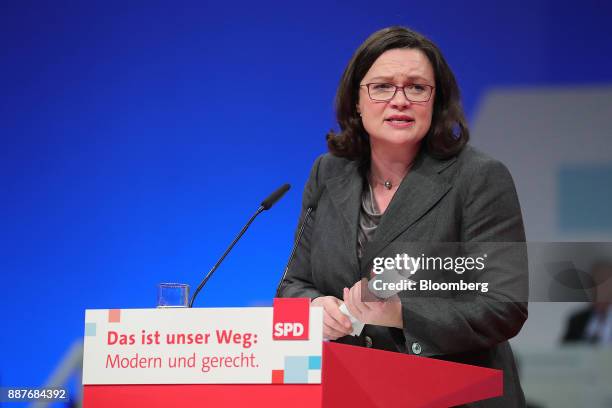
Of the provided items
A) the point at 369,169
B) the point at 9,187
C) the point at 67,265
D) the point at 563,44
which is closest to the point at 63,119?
the point at 9,187

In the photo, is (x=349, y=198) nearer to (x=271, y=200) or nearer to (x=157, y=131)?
(x=271, y=200)

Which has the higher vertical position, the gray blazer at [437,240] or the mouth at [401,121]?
the mouth at [401,121]

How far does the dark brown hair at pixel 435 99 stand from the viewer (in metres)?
2.36

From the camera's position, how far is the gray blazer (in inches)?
79.8

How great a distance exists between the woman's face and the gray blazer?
9 centimetres

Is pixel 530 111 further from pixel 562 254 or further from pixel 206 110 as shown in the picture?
pixel 206 110

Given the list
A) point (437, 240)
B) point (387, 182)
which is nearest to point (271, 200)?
point (387, 182)

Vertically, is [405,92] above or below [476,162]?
above

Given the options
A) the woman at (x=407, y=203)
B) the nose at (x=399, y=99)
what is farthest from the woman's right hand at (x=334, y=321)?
the nose at (x=399, y=99)

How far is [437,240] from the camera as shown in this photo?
2223mm

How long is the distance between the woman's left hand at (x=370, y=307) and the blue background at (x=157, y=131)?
5.91ft

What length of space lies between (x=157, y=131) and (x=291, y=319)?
8.64 ft

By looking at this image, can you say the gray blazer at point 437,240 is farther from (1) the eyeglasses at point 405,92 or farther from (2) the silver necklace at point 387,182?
(1) the eyeglasses at point 405,92

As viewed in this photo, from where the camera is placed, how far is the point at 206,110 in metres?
4.00
